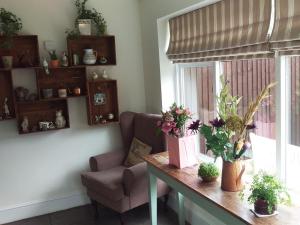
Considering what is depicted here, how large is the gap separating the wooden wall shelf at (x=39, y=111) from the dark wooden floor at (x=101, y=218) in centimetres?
96

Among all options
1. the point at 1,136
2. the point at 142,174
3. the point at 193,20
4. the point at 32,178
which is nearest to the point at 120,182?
the point at 142,174

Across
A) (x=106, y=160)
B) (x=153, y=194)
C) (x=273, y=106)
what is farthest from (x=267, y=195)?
(x=106, y=160)

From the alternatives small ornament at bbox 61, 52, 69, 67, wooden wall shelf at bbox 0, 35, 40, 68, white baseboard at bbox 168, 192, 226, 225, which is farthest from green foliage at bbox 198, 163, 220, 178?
wooden wall shelf at bbox 0, 35, 40, 68

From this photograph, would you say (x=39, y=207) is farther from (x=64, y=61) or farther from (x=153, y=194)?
(x=64, y=61)

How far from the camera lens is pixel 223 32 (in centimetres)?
243

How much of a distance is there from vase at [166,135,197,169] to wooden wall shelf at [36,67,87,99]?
1436 millimetres

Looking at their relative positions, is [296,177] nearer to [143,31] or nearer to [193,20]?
[193,20]

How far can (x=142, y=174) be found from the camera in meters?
2.87

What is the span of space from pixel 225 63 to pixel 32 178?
2.37 metres

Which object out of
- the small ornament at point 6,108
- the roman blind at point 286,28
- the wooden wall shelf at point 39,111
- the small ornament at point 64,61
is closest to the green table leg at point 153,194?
the wooden wall shelf at point 39,111

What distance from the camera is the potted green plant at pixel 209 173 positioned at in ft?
6.92

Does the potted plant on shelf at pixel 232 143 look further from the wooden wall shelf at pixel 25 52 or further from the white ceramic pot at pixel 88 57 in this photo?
the wooden wall shelf at pixel 25 52

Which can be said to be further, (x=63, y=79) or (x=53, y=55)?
(x=63, y=79)

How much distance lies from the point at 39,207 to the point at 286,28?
3.02 metres
